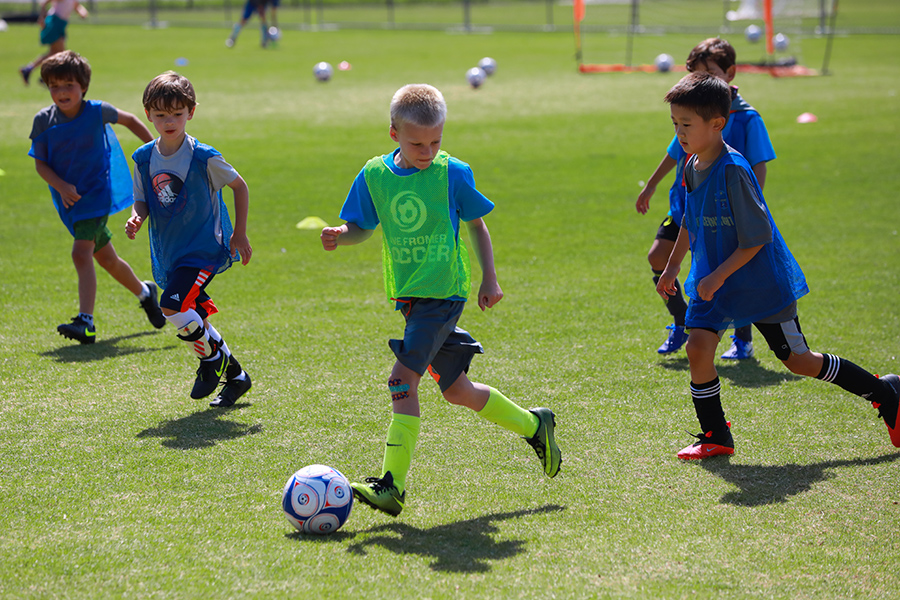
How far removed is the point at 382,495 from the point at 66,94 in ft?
12.9

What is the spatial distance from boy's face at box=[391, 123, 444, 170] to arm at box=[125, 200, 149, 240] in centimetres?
169

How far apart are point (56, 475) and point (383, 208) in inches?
76.2

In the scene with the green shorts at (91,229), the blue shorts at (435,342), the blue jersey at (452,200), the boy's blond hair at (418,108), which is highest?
the boy's blond hair at (418,108)

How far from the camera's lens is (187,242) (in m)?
5.13

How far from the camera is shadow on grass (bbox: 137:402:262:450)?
15.0 feet

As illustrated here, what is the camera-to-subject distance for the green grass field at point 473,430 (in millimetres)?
3365

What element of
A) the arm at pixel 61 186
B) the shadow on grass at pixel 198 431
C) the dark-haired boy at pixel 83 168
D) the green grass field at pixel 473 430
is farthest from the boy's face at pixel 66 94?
the shadow on grass at pixel 198 431

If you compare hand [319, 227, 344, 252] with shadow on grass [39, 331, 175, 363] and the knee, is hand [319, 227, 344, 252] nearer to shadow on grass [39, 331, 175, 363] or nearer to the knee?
the knee

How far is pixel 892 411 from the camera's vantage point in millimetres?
4555

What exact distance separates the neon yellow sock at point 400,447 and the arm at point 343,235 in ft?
2.53

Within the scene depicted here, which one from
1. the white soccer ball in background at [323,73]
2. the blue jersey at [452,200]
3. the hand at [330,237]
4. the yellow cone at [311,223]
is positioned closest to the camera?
the hand at [330,237]

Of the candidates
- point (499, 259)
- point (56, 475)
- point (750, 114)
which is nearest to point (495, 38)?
point (499, 259)

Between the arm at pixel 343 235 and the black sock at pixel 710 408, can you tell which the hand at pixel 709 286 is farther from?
the arm at pixel 343 235

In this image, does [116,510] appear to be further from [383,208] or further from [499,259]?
[499,259]
